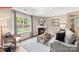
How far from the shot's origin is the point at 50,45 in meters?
1.46

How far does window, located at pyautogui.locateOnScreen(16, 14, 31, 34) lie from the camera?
1.42 metres

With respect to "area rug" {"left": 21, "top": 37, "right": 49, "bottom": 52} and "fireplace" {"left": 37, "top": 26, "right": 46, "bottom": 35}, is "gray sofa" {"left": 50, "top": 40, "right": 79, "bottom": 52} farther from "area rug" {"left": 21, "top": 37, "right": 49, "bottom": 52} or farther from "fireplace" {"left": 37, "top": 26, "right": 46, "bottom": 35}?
"fireplace" {"left": 37, "top": 26, "right": 46, "bottom": 35}

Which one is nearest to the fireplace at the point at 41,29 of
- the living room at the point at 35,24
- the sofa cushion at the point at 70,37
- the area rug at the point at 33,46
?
the living room at the point at 35,24

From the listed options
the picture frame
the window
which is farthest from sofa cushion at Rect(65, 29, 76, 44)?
the window

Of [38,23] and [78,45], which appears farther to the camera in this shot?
[38,23]

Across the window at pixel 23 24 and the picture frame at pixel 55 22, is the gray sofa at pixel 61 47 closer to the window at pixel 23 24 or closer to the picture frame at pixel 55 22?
the picture frame at pixel 55 22

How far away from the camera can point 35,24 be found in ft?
4.85

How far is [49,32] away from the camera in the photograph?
1.48 metres
